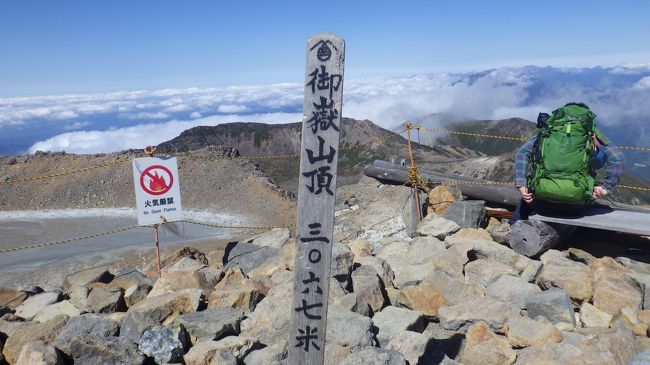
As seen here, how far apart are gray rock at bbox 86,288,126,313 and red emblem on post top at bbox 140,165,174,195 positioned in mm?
1730

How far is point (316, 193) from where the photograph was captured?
3.83 m

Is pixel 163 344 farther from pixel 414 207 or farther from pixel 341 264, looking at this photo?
pixel 414 207

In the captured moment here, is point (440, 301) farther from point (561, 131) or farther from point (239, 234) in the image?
point (239, 234)

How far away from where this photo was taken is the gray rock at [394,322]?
5.45 m

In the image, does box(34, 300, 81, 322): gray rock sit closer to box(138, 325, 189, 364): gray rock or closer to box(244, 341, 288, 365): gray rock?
box(138, 325, 189, 364): gray rock

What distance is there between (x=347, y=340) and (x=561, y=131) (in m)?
4.24

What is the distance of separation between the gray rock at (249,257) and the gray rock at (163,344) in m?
2.92

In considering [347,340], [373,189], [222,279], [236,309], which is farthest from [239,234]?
[347,340]

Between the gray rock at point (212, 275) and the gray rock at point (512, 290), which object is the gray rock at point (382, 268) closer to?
the gray rock at point (512, 290)

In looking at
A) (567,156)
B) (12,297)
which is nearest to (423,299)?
(567,156)

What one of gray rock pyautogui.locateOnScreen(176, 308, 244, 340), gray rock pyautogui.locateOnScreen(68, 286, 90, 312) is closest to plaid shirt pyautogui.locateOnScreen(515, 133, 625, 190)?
gray rock pyautogui.locateOnScreen(176, 308, 244, 340)

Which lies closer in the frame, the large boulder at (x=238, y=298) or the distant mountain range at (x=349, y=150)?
the large boulder at (x=238, y=298)

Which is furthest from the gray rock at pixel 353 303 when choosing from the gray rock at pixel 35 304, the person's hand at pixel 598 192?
the gray rock at pixel 35 304

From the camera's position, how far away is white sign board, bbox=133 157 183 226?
7688 mm
